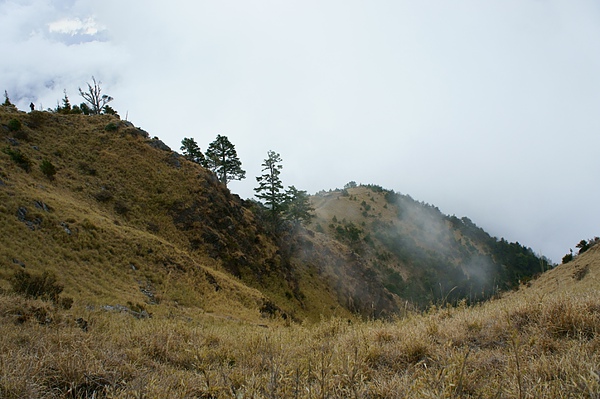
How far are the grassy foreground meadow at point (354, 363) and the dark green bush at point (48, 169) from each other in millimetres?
26434

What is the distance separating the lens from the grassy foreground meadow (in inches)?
105

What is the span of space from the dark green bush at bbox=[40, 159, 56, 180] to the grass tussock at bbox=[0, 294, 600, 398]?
26599 mm

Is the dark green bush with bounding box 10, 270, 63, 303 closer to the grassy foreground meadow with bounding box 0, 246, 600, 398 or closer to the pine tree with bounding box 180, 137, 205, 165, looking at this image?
the grassy foreground meadow with bounding box 0, 246, 600, 398

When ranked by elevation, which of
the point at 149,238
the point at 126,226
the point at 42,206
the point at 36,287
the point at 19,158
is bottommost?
the point at 36,287

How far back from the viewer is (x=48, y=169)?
85.1 ft

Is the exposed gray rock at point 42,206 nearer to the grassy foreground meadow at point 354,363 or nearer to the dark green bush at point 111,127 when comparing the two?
the grassy foreground meadow at point 354,363

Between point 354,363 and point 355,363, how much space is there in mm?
61

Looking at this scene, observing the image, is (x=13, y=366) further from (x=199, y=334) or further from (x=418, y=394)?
(x=418, y=394)

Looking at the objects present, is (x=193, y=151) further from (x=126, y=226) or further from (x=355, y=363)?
(x=355, y=363)

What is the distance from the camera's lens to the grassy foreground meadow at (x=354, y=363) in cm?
266

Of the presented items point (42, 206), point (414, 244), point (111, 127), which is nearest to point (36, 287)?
point (42, 206)

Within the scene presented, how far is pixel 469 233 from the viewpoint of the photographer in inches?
4055

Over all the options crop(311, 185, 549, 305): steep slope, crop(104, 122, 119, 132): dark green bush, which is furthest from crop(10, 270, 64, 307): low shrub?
crop(311, 185, 549, 305): steep slope

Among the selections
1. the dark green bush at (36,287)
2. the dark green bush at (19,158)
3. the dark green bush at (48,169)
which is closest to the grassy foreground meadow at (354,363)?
the dark green bush at (36,287)
